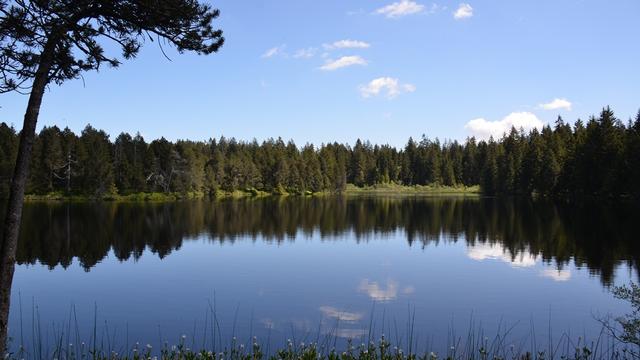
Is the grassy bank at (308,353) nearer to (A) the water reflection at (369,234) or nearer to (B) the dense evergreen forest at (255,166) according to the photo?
(A) the water reflection at (369,234)

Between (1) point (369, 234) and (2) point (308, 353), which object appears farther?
(1) point (369, 234)

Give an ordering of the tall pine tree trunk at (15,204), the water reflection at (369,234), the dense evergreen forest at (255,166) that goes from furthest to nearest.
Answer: the dense evergreen forest at (255,166)
the water reflection at (369,234)
the tall pine tree trunk at (15,204)

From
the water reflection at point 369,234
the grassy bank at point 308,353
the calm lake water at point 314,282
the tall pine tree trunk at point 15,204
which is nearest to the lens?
the tall pine tree trunk at point 15,204

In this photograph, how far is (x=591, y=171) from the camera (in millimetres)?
104312

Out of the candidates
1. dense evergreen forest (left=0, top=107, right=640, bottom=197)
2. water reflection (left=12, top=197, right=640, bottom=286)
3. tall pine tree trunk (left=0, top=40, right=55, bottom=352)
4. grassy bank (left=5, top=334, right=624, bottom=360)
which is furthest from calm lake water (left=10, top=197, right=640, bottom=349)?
dense evergreen forest (left=0, top=107, right=640, bottom=197)

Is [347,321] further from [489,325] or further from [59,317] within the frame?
[59,317]

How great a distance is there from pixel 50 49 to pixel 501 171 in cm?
15623

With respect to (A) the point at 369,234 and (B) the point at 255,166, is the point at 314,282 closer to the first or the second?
(A) the point at 369,234

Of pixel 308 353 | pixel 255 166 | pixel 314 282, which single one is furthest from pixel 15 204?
pixel 255 166

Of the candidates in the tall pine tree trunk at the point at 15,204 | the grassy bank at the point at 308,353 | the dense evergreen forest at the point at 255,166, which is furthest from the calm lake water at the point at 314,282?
the dense evergreen forest at the point at 255,166

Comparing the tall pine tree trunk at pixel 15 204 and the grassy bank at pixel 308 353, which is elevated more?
the tall pine tree trunk at pixel 15 204

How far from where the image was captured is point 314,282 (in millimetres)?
29547

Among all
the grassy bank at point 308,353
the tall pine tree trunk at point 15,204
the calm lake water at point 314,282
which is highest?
the tall pine tree trunk at point 15,204

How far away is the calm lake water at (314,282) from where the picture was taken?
19797 millimetres
